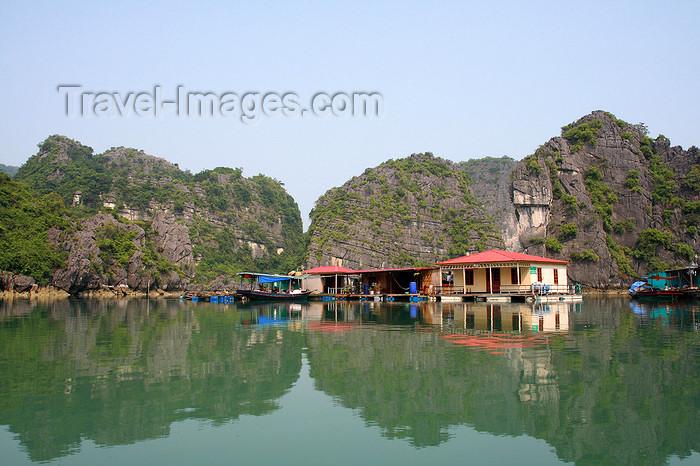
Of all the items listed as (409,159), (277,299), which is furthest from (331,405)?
(409,159)

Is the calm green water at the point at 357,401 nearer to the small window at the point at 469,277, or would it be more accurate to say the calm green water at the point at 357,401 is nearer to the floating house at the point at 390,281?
the small window at the point at 469,277

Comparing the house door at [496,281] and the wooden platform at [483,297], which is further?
the house door at [496,281]

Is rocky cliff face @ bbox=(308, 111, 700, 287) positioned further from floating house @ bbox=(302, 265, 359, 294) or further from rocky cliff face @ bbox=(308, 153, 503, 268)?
floating house @ bbox=(302, 265, 359, 294)

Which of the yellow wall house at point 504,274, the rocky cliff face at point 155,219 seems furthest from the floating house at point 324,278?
the rocky cliff face at point 155,219

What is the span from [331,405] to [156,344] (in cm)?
898

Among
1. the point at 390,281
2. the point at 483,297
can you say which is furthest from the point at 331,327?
the point at 390,281

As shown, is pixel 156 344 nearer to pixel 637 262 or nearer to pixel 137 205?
pixel 637 262

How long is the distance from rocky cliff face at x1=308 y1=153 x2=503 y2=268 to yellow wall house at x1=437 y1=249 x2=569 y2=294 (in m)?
58.2

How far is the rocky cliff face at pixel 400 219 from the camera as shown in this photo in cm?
10056

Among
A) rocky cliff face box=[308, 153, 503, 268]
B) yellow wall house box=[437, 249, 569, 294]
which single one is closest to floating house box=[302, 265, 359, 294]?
yellow wall house box=[437, 249, 569, 294]

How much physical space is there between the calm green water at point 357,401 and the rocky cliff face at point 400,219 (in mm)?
83938

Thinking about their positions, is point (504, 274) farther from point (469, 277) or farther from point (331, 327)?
point (331, 327)

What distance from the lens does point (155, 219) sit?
295 feet

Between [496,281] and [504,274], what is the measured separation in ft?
2.77
